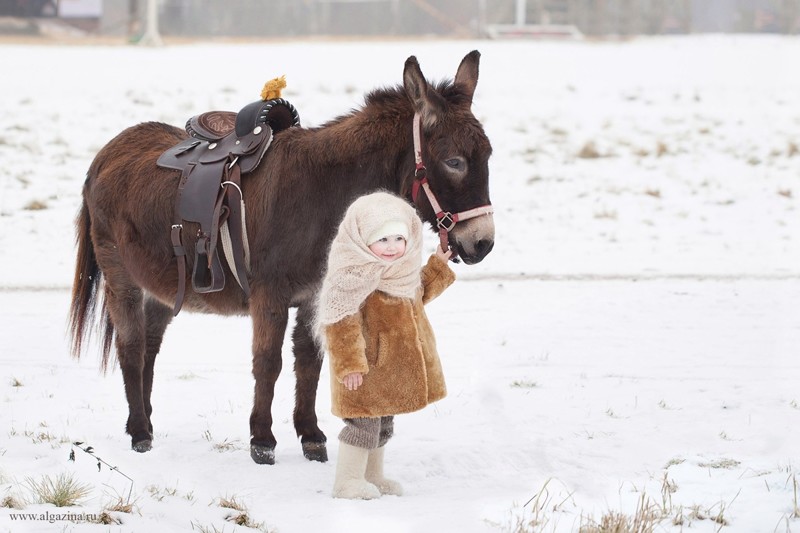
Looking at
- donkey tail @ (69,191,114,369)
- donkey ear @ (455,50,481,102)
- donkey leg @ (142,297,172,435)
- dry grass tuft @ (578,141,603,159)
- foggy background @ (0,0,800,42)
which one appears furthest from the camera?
foggy background @ (0,0,800,42)

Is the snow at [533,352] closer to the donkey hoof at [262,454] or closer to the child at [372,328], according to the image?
the donkey hoof at [262,454]

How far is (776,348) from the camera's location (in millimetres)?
7855

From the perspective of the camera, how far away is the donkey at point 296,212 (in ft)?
15.6

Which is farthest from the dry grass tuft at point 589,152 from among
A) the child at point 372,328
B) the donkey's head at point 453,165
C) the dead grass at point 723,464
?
the child at point 372,328

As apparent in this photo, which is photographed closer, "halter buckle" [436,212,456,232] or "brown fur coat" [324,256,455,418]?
"brown fur coat" [324,256,455,418]

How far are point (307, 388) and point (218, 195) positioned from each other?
Result: 1.13 metres

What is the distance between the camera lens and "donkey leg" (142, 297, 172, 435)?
19.3ft

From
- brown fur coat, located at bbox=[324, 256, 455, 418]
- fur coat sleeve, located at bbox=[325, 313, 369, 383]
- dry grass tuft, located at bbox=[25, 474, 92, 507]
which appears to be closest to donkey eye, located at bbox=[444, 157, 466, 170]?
brown fur coat, located at bbox=[324, 256, 455, 418]

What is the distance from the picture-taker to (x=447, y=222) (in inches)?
185

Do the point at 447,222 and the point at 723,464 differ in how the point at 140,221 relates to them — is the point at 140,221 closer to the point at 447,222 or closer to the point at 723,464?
the point at 447,222

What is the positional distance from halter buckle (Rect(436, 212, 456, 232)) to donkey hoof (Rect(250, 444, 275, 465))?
4.78ft

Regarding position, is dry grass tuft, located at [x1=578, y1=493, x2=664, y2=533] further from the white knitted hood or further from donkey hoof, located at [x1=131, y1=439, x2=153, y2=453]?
donkey hoof, located at [x1=131, y1=439, x2=153, y2=453]

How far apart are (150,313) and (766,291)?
6.40 meters

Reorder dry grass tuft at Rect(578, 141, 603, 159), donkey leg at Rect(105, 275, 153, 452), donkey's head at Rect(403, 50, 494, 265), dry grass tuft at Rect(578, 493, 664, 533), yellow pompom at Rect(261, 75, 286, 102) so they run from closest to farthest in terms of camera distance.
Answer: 1. dry grass tuft at Rect(578, 493, 664, 533)
2. donkey's head at Rect(403, 50, 494, 265)
3. yellow pompom at Rect(261, 75, 286, 102)
4. donkey leg at Rect(105, 275, 153, 452)
5. dry grass tuft at Rect(578, 141, 603, 159)
